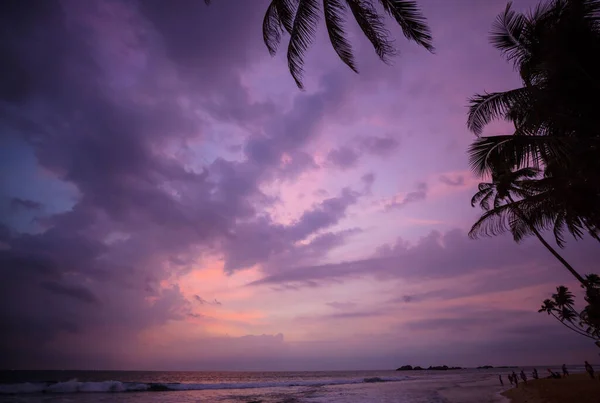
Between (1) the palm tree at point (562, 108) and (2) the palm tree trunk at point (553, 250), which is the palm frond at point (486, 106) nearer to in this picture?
(1) the palm tree at point (562, 108)

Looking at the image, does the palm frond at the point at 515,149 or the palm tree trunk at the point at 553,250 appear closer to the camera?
the palm frond at the point at 515,149

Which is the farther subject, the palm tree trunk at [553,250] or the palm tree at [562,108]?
the palm tree trunk at [553,250]

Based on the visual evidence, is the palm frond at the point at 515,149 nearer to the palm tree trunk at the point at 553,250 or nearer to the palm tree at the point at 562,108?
the palm tree at the point at 562,108

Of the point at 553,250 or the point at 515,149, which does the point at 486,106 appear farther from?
the point at 553,250

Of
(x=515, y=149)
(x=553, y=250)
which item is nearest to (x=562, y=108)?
(x=515, y=149)

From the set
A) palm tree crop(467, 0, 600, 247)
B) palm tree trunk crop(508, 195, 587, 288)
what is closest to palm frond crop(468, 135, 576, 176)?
palm tree crop(467, 0, 600, 247)

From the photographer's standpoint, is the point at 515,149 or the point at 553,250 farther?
the point at 553,250

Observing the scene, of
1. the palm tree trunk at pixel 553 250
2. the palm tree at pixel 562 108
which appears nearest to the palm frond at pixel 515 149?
the palm tree at pixel 562 108

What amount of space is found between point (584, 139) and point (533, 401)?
20.8 m

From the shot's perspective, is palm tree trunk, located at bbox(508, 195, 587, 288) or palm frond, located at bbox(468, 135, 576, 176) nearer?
palm frond, located at bbox(468, 135, 576, 176)

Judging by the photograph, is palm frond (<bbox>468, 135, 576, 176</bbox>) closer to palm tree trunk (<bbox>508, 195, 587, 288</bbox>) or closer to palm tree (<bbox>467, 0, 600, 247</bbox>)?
palm tree (<bbox>467, 0, 600, 247</bbox>)

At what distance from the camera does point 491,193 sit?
19.4 meters

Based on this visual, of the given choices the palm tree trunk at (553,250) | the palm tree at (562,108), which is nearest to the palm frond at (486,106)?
the palm tree at (562,108)

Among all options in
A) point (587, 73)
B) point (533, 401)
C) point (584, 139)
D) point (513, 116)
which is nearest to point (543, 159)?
point (584, 139)
